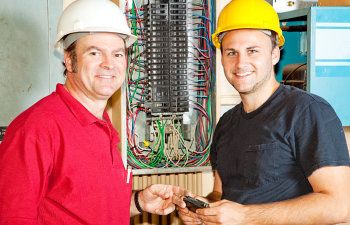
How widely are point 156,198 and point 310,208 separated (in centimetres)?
72

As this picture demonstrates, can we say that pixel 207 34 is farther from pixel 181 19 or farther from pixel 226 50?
pixel 226 50

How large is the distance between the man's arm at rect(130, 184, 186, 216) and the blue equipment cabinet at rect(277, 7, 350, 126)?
3.03 feet

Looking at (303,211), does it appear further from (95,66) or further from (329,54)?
(329,54)

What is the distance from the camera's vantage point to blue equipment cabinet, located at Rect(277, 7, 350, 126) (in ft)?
8.29

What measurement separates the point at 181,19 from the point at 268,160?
50.2 inches

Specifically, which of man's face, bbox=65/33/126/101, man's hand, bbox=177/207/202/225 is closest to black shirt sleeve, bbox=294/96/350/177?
man's hand, bbox=177/207/202/225

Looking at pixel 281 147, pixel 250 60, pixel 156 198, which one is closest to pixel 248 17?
pixel 250 60

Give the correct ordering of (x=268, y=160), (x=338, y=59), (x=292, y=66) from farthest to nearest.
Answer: (x=292, y=66) → (x=338, y=59) → (x=268, y=160)

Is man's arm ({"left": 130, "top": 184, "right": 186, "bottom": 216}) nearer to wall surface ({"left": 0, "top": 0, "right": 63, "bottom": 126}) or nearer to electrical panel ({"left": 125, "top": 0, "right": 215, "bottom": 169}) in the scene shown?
electrical panel ({"left": 125, "top": 0, "right": 215, "bottom": 169})

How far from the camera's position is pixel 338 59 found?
258cm

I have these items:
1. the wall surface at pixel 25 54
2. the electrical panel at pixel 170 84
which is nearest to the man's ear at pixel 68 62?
the wall surface at pixel 25 54

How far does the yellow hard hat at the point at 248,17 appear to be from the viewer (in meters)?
1.99

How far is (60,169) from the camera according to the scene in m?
1.62

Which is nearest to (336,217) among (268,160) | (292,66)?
(268,160)
